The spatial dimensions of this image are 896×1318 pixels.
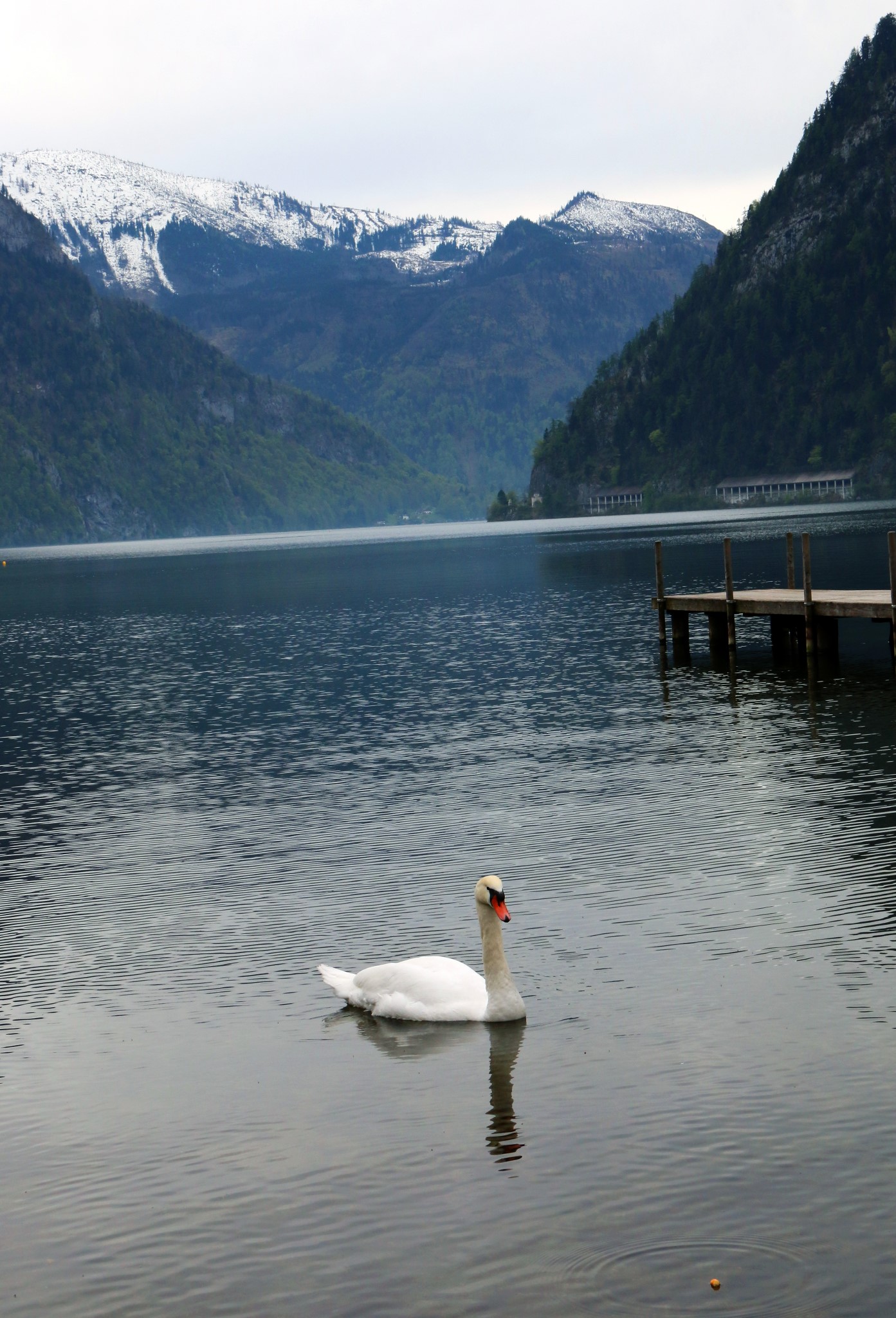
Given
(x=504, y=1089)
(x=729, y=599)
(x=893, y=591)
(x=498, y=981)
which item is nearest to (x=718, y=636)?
(x=729, y=599)

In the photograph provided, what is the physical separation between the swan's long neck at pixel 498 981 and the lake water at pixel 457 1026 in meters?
0.19

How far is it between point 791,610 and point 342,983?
1326 inches

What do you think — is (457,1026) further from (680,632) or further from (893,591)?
(680,632)

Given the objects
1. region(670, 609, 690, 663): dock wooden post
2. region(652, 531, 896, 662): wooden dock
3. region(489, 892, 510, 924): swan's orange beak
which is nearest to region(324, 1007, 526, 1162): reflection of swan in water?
region(489, 892, 510, 924): swan's orange beak

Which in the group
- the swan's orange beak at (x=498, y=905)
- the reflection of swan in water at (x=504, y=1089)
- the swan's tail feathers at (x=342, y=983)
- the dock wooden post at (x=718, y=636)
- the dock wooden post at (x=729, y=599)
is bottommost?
the reflection of swan in water at (x=504, y=1089)

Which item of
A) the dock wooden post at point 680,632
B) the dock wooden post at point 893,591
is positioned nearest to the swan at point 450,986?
the dock wooden post at point 893,591

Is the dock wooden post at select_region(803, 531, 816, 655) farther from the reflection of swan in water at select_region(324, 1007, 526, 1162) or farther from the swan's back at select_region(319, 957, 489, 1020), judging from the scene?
the reflection of swan in water at select_region(324, 1007, 526, 1162)

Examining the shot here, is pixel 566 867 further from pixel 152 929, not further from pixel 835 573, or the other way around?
pixel 835 573

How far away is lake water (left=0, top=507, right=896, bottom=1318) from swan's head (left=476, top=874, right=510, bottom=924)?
1191mm

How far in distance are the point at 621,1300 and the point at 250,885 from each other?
1295 cm

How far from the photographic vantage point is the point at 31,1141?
13.3m

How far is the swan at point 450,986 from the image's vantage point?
1539cm

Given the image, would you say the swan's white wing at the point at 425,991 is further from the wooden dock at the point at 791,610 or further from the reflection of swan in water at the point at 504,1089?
the wooden dock at the point at 791,610

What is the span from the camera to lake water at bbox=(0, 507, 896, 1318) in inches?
423
